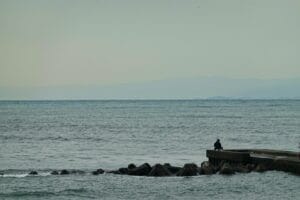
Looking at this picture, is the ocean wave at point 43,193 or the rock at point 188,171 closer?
the ocean wave at point 43,193

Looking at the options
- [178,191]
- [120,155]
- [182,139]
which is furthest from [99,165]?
[182,139]

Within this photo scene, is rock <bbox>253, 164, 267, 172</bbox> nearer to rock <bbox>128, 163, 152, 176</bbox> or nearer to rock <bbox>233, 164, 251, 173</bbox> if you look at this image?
rock <bbox>233, 164, 251, 173</bbox>

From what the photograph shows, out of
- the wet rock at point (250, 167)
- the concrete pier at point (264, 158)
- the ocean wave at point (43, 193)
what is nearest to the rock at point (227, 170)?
the wet rock at point (250, 167)

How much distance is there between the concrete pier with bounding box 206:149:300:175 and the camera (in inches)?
1531

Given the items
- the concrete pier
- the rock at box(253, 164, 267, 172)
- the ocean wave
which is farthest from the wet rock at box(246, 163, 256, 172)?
the ocean wave

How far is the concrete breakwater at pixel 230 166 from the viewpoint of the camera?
39978mm

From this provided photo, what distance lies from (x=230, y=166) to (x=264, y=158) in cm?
200

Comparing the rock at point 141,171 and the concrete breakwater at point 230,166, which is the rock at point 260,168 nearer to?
the concrete breakwater at point 230,166

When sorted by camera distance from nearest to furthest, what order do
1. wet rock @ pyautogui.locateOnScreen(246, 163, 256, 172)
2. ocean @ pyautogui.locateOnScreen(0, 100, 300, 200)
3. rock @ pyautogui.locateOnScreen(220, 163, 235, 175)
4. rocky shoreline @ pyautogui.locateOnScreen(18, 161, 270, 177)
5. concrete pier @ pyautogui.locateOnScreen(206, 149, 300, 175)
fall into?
ocean @ pyautogui.locateOnScreen(0, 100, 300, 200) → concrete pier @ pyautogui.locateOnScreen(206, 149, 300, 175) → rock @ pyautogui.locateOnScreen(220, 163, 235, 175) → rocky shoreline @ pyautogui.locateOnScreen(18, 161, 270, 177) → wet rock @ pyautogui.locateOnScreen(246, 163, 256, 172)

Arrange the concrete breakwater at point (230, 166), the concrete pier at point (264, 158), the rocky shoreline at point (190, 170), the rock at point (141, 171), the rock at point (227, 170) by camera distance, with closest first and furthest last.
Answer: the concrete pier at point (264, 158), the concrete breakwater at point (230, 166), the rock at point (227, 170), the rocky shoreline at point (190, 170), the rock at point (141, 171)

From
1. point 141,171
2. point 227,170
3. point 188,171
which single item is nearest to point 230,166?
point 227,170

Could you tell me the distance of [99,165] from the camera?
5047 centimetres

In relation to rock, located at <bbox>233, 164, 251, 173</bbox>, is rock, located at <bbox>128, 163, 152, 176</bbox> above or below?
below

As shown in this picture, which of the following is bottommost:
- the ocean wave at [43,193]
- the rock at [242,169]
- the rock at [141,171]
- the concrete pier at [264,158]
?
the ocean wave at [43,193]
